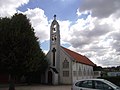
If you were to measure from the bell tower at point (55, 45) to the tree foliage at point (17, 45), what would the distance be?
2345cm

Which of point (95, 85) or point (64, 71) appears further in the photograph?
point (64, 71)

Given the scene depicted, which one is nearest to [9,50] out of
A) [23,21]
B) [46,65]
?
[23,21]

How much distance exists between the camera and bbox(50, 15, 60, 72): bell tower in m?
51.6

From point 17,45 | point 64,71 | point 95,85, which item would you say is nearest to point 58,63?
A: point 64,71

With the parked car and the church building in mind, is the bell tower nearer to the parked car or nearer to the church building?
the church building

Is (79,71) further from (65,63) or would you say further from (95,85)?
(95,85)

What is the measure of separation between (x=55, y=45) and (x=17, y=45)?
25805mm

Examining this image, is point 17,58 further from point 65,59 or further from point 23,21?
point 65,59

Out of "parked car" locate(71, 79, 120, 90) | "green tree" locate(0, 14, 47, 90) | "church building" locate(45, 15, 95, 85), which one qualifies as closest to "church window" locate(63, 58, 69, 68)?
"church building" locate(45, 15, 95, 85)

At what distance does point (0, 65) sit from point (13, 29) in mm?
4323

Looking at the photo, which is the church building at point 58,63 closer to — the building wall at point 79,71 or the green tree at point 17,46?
the building wall at point 79,71

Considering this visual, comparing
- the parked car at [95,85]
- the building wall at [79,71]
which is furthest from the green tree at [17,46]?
the building wall at [79,71]

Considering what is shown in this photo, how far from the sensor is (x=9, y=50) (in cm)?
2606

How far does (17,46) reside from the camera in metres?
26.1
